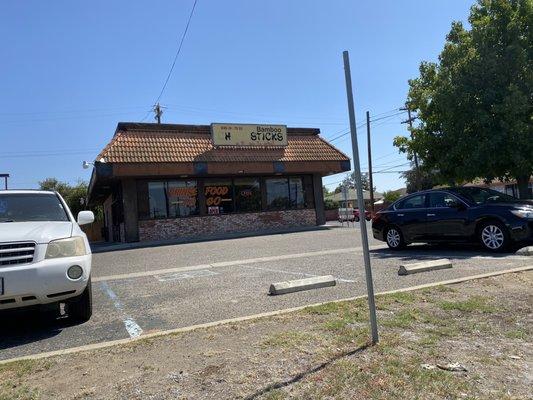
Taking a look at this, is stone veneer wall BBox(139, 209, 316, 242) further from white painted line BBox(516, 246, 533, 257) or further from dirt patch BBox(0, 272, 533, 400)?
dirt patch BBox(0, 272, 533, 400)

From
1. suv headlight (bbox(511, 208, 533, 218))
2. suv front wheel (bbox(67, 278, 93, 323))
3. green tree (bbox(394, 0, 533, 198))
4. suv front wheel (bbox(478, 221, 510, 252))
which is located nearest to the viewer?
suv front wheel (bbox(67, 278, 93, 323))

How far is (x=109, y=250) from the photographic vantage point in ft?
66.0

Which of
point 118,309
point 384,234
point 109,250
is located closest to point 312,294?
point 118,309

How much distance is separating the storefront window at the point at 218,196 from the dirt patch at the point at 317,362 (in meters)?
19.3

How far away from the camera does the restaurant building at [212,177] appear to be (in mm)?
22453

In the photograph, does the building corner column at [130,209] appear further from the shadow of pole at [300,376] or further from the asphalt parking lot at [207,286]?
the shadow of pole at [300,376]

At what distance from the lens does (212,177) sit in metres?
24.6

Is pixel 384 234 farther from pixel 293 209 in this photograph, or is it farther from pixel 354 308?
pixel 293 209

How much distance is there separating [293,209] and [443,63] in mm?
12949

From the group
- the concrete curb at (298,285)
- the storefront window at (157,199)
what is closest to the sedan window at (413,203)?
the concrete curb at (298,285)

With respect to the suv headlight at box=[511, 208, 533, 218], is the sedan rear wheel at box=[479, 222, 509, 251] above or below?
below

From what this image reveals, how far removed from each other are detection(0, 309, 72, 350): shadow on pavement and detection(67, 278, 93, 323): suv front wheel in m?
0.13

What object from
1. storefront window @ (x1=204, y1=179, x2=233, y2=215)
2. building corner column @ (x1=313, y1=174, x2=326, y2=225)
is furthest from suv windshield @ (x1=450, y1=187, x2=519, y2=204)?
building corner column @ (x1=313, y1=174, x2=326, y2=225)

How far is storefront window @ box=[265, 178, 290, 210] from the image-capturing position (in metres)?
26.1
